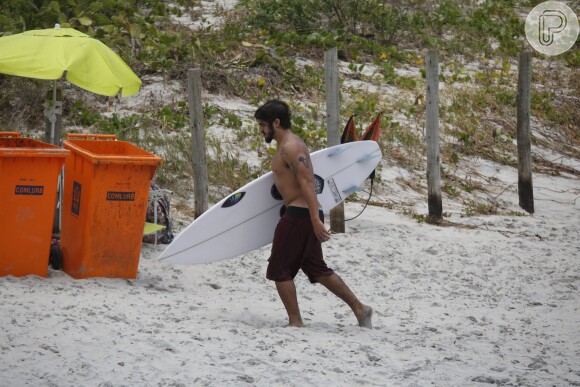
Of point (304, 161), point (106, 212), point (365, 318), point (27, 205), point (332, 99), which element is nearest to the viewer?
point (304, 161)

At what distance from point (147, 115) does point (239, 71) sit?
184cm

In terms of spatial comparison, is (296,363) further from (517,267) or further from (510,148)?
(510,148)

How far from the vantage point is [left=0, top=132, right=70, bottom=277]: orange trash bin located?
676 cm

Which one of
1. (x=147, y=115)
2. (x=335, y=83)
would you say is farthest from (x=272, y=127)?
(x=147, y=115)

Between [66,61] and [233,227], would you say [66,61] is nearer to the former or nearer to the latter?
[66,61]

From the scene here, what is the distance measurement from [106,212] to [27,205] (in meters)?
0.54

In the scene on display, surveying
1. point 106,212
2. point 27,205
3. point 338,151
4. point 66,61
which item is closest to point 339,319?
point 338,151

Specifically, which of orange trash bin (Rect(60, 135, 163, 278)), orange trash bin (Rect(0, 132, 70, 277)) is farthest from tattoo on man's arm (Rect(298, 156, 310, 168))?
orange trash bin (Rect(0, 132, 70, 277))

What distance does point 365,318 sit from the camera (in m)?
6.51

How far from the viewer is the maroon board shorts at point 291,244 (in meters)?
6.22

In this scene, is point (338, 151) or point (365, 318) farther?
point (338, 151)

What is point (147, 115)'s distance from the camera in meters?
11.3

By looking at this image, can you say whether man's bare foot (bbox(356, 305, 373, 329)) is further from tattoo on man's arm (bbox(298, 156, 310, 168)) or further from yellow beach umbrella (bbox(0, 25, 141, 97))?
yellow beach umbrella (bbox(0, 25, 141, 97))

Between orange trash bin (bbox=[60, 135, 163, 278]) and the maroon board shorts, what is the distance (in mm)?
1216
